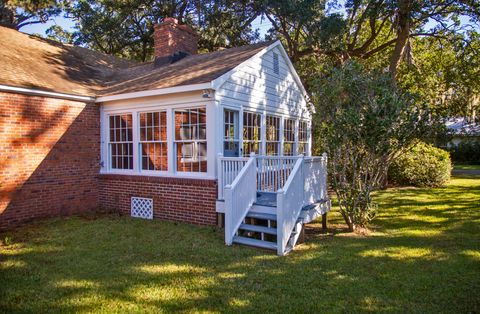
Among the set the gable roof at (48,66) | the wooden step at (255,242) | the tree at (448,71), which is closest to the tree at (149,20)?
the gable roof at (48,66)

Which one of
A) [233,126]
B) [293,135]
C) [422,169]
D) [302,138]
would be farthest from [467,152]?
[233,126]

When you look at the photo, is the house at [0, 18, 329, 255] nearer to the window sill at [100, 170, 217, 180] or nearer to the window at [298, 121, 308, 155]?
the window sill at [100, 170, 217, 180]

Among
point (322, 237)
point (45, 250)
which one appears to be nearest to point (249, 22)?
point (322, 237)

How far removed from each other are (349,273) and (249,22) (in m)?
14.4

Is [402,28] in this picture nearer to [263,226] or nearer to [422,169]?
[422,169]

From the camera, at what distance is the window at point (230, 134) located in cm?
804

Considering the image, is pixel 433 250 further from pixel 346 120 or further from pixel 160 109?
pixel 160 109

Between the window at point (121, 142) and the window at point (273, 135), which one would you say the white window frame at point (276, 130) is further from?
the window at point (121, 142)

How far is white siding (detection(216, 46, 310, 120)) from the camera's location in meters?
8.13

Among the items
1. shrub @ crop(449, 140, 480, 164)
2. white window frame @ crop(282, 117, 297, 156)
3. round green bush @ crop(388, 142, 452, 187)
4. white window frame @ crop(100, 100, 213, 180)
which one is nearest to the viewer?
white window frame @ crop(100, 100, 213, 180)

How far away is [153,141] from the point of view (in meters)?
8.64

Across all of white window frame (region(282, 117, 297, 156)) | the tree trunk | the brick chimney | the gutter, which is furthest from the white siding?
the tree trunk

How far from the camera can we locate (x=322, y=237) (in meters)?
6.93

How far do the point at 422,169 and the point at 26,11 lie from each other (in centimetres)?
2124
